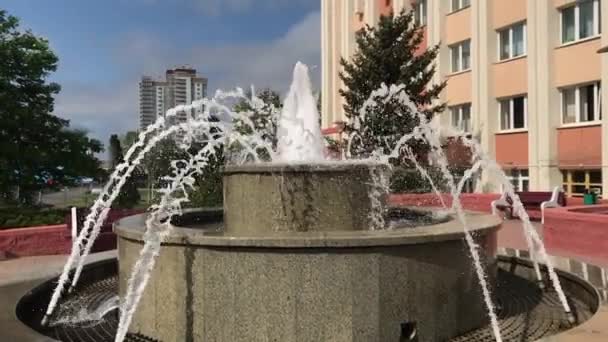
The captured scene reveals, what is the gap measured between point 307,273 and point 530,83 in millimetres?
22373

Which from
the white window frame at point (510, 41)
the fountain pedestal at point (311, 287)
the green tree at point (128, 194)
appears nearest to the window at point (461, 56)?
the white window frame at point (510, 41)

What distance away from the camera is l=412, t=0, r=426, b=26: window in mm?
34531

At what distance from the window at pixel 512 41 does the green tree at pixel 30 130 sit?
683 inches

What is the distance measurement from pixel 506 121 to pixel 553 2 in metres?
5.49

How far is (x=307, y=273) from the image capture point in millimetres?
5141

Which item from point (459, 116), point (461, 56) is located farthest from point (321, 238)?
point (461, 56)

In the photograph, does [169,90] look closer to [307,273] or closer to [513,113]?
[513,113]

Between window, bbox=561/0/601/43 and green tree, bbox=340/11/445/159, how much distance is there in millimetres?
5476

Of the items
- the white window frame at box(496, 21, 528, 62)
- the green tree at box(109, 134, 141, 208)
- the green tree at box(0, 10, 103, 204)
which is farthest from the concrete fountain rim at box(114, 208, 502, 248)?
the white window frame at box(496, 21, 528, 62)

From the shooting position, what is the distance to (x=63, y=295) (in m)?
7.72

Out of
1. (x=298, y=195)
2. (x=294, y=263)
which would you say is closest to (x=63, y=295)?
(x=298, y=195)

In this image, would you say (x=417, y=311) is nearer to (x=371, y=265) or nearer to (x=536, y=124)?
(x=371, y=265)

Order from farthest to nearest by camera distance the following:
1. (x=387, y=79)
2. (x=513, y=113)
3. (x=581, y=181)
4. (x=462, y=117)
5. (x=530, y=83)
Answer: (x=462, y=117), (x=387, y=79), (x=513, y=113), (x=530, y=83), (x=581, y=181)

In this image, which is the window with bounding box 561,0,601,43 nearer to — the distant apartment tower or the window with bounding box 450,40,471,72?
the window with bounding box 450,40,471,72
